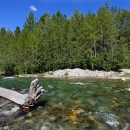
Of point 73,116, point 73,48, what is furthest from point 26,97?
point 73,48

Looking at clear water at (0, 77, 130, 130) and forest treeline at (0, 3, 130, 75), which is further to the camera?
forest treeline at (0, 3, 130, 75)

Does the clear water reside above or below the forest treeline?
below

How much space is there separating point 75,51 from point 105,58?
25.3ft

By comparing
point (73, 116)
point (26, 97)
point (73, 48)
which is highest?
point (73, 48)

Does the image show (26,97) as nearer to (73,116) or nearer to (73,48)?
(73,116)

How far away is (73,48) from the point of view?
2087 inches

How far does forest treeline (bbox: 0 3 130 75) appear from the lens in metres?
49.7

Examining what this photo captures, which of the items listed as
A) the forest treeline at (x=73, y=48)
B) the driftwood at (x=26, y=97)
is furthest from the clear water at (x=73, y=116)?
the forest treeline at (x=73, y=48)

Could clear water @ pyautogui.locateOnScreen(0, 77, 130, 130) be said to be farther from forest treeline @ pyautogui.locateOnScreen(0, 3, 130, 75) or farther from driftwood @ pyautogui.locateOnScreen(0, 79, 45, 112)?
forest treeline @ pyautogui.locateOnScreen(0, 3, 130, 75)

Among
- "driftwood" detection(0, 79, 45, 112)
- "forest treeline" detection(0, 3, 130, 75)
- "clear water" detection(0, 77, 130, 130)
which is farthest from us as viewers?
"forest treeline" detection(0, 3, 130, 75)

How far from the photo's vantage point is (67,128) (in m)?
9.18

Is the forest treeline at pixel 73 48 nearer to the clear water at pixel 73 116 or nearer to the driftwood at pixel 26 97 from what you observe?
the clear water at pixel 73 116

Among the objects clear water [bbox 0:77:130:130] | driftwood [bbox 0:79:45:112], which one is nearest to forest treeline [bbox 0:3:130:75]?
clear water [bbox 0:77:130:130]

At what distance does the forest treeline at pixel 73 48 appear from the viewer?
163 ft
